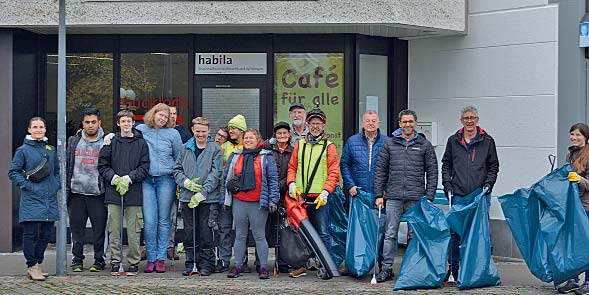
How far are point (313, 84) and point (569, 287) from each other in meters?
4.51

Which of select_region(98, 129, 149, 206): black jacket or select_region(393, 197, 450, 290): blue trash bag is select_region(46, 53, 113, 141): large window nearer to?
select_region(98, 129, 149, 206): black jacket

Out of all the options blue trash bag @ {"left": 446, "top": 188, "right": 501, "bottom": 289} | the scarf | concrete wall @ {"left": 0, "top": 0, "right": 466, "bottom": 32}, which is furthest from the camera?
concrete wall @ {"left": 0, "top": 0, "right": 466, "bottom": 32}

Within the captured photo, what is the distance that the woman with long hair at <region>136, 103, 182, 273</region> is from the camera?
9695 millimetres

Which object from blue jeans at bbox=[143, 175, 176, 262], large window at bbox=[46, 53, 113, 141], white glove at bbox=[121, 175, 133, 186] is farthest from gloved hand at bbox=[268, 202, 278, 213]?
large window at bbox=[46, 53, 113, 141]

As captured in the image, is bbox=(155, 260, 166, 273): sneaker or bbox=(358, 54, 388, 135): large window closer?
bbox=(155, 260, 166, 273): sneaker

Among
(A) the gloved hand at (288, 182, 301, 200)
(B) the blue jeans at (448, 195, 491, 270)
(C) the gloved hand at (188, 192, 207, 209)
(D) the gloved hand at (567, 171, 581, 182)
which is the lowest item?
(B) the blue jeans at (448, 195, 491, 270)

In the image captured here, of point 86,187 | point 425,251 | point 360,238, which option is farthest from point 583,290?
point 86,187

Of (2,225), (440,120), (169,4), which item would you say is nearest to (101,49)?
(169,4)

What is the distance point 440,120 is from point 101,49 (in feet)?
15.6

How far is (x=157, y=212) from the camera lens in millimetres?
9758

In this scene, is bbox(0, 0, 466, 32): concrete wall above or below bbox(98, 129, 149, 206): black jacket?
above

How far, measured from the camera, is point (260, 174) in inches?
370

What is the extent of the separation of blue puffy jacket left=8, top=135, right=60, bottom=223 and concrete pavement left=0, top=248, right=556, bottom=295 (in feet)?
2.40

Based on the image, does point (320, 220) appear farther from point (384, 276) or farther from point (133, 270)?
point (133, 270)
